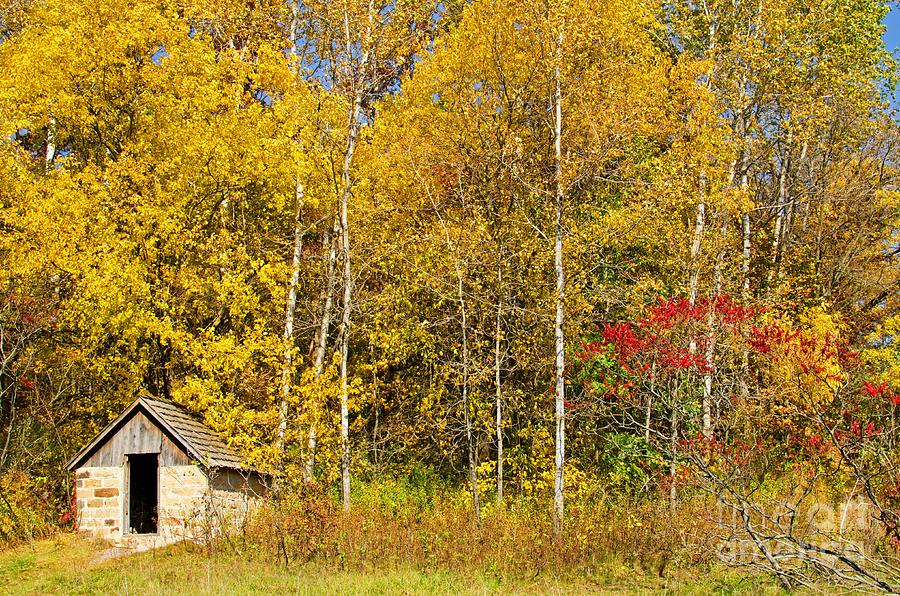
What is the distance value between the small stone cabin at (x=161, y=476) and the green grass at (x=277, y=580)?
2197mm

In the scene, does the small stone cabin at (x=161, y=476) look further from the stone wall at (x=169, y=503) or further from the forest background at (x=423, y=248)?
the forest background at (x=423, y=248)

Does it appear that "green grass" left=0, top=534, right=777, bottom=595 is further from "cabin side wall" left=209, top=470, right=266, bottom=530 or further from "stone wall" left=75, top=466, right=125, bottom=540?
"stone wall" left=75, top=466, right=125, bottom=540

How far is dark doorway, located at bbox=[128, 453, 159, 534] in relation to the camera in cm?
2039

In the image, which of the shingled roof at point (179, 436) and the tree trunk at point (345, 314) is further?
the tree trunk at point (345, 314)

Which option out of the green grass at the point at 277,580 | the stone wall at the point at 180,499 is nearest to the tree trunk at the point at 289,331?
the stone wall at the point at 180,499

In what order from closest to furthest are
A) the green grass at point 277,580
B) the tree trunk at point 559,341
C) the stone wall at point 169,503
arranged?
1. the green grass at point 277,580
2. the tree trunk at point 559,341
3. the stone wall at point 169,503

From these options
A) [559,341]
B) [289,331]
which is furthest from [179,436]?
[559,341]

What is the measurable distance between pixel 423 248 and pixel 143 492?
8.90m

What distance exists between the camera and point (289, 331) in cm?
1988

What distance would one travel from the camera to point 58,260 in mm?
18359

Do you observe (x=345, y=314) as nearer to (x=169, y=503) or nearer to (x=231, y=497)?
(x=231, y=497)

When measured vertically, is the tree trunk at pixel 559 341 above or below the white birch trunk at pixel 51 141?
below

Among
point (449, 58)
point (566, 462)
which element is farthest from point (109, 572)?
point (449, 58)

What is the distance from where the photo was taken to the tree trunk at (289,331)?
1866cm
